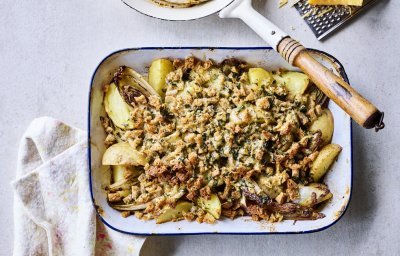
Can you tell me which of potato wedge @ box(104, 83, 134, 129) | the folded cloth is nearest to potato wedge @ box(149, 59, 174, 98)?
potato wedge @ box(104, 83, 134, 129)

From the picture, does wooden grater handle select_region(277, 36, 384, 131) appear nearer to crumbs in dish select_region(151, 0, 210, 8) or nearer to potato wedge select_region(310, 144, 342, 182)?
potato wedge select_region(310, 144, 342, 182)

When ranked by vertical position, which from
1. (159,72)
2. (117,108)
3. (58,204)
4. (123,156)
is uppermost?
(159,72)

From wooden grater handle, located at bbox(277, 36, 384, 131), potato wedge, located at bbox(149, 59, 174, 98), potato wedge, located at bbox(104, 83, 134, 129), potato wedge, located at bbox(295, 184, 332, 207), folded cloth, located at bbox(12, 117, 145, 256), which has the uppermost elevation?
wooden grater handle, located at bbox(277, 36, 384, 131)

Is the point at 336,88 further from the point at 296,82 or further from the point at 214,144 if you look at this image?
the point at 214,144

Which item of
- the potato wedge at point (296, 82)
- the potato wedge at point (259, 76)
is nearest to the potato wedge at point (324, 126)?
the potato wedge at point (296, 82)

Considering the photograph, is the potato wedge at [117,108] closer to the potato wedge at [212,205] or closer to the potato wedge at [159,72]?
the potato wedge at [159,72]

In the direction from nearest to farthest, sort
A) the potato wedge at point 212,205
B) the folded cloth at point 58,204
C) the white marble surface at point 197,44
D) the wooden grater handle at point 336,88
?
the wooden grater handle at point 336,88, the potato wedge at point 212,205, the folded cloth at point 58,204, the white marble surface at point 197,44

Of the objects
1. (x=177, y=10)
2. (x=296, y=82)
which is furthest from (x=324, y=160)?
(x=177, y=10)

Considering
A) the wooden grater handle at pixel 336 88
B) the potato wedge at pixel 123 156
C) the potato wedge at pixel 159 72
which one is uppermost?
the wooden grater handle at pixel 336 88
